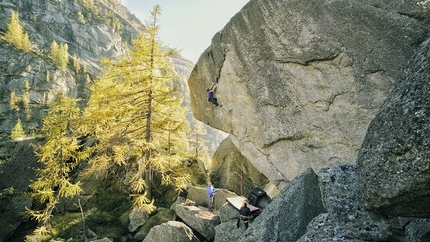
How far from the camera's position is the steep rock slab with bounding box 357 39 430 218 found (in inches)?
122

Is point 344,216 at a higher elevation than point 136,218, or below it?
higher

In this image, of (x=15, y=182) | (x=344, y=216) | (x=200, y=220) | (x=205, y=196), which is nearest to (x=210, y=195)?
(x=205, y=196)

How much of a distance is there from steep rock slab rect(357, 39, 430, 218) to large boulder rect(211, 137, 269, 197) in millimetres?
13181

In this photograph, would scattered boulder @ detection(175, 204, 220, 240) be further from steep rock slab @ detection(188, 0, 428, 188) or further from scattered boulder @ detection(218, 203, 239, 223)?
steep rock slab @ detection(188, 0, 428, 188)

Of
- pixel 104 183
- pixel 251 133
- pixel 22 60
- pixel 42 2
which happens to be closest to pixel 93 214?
pixel 104 183

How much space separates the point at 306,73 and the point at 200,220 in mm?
8068

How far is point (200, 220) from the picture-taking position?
462 inches

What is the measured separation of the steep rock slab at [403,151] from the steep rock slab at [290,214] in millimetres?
2958

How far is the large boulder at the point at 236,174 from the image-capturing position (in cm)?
1723

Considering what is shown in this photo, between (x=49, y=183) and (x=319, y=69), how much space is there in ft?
52.4

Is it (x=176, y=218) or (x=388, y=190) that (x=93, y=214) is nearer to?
(x=176, y=218)

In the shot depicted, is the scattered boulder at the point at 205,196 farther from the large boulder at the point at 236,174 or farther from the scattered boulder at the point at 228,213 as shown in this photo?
the scattered boulder at the point at 228,213

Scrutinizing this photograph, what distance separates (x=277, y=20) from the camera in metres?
10.7

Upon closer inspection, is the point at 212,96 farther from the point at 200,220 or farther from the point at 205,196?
the point at 200,220
